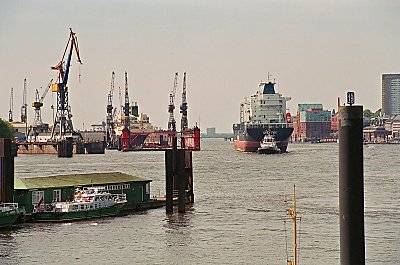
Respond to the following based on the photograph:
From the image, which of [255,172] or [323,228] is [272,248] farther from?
[255,172]

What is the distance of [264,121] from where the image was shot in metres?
146

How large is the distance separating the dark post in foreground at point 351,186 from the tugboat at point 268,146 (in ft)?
391

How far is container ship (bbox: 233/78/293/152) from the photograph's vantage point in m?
143

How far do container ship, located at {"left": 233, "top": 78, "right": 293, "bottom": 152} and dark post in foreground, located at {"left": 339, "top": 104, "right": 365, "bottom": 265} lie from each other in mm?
125454

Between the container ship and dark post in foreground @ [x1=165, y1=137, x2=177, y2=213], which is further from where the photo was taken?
the container ship

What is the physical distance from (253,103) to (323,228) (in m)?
115

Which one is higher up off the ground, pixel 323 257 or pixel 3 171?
pixel 3 171

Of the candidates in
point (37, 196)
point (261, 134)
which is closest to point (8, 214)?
point (37, 196)

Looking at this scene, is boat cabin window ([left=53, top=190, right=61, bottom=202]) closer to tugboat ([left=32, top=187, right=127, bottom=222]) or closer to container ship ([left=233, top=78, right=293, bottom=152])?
tugboat ([left=32, top=187, right=127, bottom=222])

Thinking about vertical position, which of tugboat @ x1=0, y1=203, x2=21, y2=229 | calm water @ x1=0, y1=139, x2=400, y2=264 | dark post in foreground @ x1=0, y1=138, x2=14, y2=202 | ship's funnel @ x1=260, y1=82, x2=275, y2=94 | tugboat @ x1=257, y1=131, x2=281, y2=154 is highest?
ship's funnel @ x1=260, y1=82, x2=275, y2=94

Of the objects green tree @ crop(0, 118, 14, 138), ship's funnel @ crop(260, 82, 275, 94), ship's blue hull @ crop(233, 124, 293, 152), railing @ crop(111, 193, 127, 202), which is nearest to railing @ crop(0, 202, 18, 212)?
railing @ crop(111, 193, 127, 202)

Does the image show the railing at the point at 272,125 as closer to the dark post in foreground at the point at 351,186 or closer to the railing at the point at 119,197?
the railing at the point at 119,197

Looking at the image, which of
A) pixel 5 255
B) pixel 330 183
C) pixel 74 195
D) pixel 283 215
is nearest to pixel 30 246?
pixel 5 255

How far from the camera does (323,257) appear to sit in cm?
2998
